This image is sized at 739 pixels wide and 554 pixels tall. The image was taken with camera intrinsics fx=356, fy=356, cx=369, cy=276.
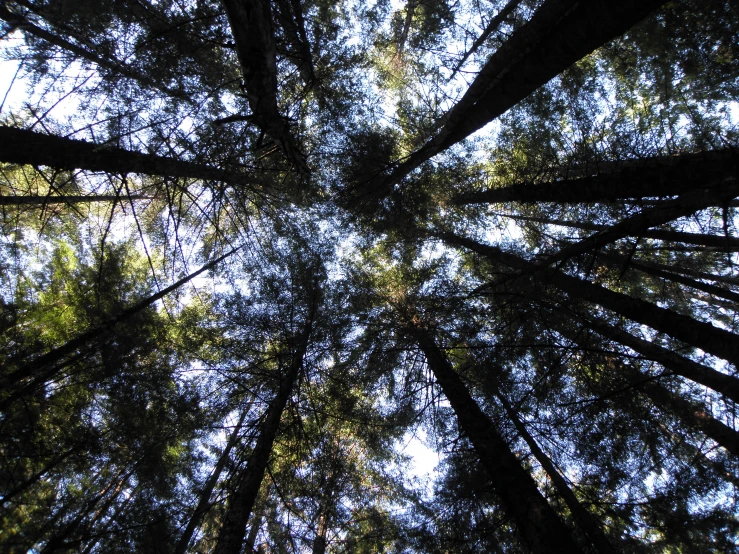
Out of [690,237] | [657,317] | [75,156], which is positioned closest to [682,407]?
[657,317]

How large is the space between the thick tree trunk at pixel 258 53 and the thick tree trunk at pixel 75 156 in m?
0.92

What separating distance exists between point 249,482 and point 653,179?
5.20 m

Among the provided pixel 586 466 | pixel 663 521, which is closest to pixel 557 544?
pixel 586 466

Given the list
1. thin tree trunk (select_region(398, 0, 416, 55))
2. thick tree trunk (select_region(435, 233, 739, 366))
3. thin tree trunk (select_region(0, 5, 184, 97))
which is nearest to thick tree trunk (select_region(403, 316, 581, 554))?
thick tree trunk (select_region(435, 233, 739, 366))

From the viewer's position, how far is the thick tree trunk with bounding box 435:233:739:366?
2933mm

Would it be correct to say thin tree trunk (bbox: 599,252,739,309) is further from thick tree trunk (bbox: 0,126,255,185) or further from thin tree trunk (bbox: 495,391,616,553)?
thick tree trunk (bbox: 0,126,255,185)

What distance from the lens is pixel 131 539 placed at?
5102mm

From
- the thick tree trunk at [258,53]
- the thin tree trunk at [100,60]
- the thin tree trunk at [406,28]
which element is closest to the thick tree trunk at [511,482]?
the thick tree trunk at [258,53]

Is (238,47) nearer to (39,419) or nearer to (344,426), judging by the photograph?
(344,426)

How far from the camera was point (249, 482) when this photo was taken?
387cm

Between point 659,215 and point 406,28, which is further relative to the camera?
point 406,28

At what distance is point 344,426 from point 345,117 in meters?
5.77

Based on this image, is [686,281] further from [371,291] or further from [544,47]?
[371,291]

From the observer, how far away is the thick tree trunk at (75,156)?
128 inches
